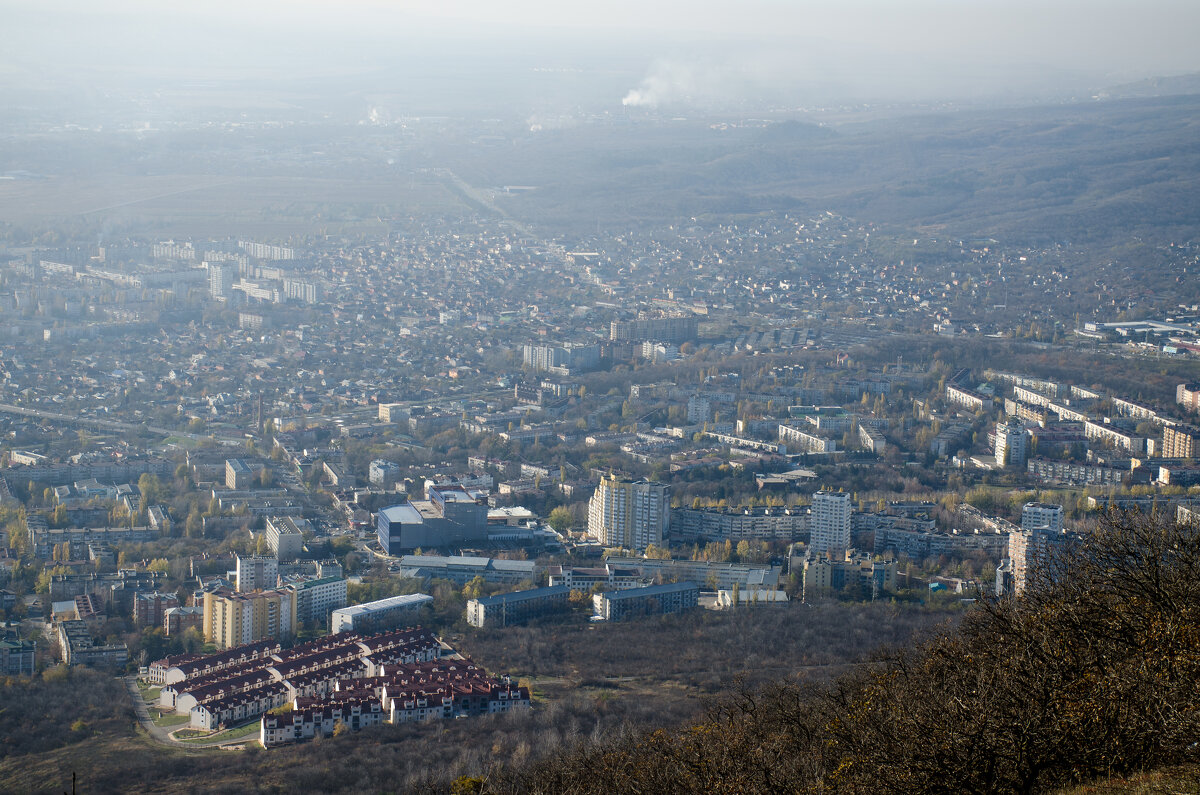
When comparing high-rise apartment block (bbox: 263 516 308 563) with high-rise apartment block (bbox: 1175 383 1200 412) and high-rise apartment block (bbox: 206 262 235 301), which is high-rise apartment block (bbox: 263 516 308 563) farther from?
high-rise apartment block (bbox: 206 262 235 301)

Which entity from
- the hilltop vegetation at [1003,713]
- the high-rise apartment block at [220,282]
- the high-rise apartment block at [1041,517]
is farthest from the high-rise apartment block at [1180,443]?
the high-rise apartment block at [220,282]

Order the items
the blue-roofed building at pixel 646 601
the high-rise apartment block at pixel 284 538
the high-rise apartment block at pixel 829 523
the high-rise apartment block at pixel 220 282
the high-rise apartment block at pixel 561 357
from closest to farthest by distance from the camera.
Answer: the blue-roofed building at pixel 646 601 → the high-rise apartment block at pixel 284 538 → the high-rise apartment block at pixel 829 523 → the high-rise apartment block at pixel 561 357 → the high-rise apartment block at pixel 220 282

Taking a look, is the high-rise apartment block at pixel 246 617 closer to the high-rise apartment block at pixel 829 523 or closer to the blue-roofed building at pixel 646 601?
the blue-roofed building at pixel 646 601

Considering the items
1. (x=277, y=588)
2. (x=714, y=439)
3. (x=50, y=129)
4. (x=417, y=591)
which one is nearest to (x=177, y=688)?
(x=277, y=588)

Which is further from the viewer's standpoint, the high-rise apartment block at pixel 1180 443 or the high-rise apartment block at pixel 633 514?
the high-rise apartment block at pixel 1180 443

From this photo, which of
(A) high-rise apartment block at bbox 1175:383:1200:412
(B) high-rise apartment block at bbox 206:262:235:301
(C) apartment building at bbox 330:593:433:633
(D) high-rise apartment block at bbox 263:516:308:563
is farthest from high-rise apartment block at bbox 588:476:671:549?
(B) high-rise apartment block at bbox 206:262:235:301

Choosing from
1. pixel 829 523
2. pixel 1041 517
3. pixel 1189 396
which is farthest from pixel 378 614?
pixel 1189 396

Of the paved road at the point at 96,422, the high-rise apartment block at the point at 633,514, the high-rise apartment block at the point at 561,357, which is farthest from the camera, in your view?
the high-rise apartment block at the point at 561,357
